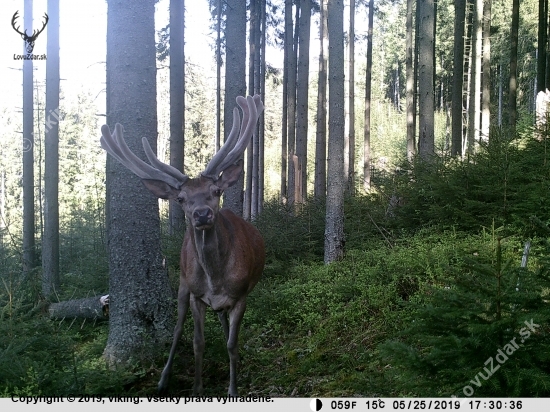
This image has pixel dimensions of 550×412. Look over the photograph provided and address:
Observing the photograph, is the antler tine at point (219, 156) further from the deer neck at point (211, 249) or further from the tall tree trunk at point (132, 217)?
the tall tree trunk at point (132, 217)

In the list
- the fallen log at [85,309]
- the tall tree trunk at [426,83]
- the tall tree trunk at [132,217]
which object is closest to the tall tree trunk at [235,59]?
the fallen log at [85,309]

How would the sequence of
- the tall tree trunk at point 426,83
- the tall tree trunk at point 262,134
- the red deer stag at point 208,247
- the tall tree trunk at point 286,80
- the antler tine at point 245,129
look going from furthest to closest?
the tall tree trunk at point 262,134 < the tall tree trunk at point 286,80 < the tall tree trunk at point 426,83 < the antler tine at point 245,129 < the red deer stag at point 208,247

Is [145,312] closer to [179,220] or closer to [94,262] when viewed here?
[94,262]

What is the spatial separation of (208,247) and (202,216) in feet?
1.91

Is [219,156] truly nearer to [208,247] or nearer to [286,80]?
[208,247]

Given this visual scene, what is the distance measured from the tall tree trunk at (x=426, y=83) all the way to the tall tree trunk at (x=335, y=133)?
13.4 ft

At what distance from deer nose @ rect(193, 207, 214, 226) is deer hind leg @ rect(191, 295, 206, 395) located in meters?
1.09

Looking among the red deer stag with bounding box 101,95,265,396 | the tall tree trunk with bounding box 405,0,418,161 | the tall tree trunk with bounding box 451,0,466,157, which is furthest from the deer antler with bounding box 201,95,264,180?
the tall tree trunk with bounding box 405,0,418,161

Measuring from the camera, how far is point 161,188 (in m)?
5.68

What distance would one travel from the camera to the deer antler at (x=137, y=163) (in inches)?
222

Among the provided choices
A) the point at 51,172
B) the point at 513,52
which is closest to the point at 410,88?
the point at 513,52

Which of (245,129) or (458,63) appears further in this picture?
(458,63)

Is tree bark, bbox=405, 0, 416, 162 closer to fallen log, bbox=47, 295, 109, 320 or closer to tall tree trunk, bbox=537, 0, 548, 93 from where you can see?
tall tree trunk, bbox=537, 0, 548, 93

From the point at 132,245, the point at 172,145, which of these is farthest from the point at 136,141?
the point at 172,145
